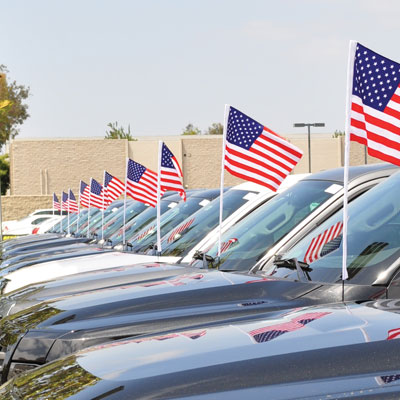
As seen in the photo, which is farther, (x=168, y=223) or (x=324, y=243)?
(x=168, y=223)

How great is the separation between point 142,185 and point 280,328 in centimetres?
1045

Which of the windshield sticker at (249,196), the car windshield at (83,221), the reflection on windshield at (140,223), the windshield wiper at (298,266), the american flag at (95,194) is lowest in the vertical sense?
the car windshield at (83,221)

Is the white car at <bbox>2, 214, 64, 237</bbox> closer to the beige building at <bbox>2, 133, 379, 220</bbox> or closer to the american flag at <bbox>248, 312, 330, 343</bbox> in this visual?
the beige building at <bbox>2, 133, 379, 220</bbox>

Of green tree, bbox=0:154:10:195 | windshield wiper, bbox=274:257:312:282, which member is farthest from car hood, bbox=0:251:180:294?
green tree, bbox=0:154:10:195

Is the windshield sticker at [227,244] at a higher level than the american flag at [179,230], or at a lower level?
higher

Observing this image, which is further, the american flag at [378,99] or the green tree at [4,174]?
the green tree at [4,174]

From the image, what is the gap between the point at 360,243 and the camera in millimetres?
5066

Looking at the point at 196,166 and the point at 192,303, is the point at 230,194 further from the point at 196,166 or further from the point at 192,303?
the point at 196,166

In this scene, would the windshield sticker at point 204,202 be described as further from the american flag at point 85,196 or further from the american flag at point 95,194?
the american flag at point 85,196

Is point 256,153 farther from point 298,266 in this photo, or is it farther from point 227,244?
point 298,266

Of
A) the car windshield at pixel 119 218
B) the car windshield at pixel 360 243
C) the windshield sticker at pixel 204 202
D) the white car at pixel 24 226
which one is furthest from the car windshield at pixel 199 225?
the white car at pixel 24 226

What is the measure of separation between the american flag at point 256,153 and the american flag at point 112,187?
9.82 m

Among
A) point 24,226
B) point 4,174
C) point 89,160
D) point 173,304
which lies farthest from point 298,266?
point 4,174

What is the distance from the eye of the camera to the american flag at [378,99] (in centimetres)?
527
